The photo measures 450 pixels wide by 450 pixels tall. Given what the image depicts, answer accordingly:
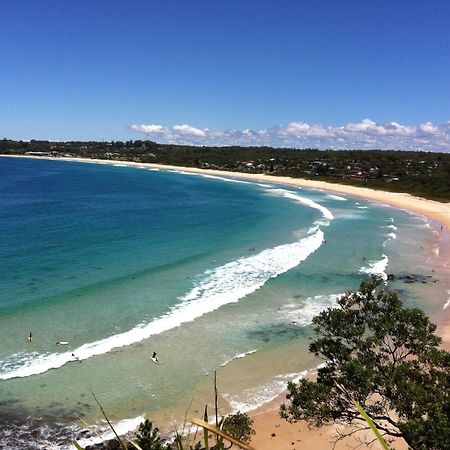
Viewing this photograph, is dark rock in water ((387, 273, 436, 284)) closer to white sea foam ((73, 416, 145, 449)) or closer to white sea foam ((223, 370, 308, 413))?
white sea foam ((223, 370, 308, 413))

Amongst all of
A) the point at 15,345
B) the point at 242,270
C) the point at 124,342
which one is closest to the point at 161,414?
the point at 124,342

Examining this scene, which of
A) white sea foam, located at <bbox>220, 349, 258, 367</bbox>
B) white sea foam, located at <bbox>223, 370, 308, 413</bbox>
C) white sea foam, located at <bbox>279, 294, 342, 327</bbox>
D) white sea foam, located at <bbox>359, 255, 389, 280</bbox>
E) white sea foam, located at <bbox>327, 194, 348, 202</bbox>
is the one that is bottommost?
white sea foam, located at <bbox>223, 370, 308, 413</bbox>

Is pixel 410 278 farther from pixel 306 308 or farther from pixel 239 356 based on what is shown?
pixel 239 356

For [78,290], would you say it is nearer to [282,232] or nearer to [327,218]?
[282,232]

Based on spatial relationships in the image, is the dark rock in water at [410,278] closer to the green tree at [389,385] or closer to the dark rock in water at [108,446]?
the green tree at [389,385]

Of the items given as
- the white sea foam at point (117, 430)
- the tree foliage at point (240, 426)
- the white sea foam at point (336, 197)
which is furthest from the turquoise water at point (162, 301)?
the white sea foam at point (336, 197)

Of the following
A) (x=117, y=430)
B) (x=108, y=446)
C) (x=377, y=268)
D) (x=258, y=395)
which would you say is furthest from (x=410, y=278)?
(x=108, y=446)

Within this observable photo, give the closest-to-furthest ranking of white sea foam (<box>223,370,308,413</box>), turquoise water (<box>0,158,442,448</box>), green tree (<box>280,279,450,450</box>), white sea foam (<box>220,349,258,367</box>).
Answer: green tree (<box>280,279,450,450</box>) → white sea foam (<box>223,370,308,413</box>) → turquoise water (<box>0,158,442,448</box>) → white sea foam (<box>220,349,258,367</box>)

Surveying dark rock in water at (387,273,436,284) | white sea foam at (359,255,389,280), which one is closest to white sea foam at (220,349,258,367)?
white sea foam at (359,255,389,280)
